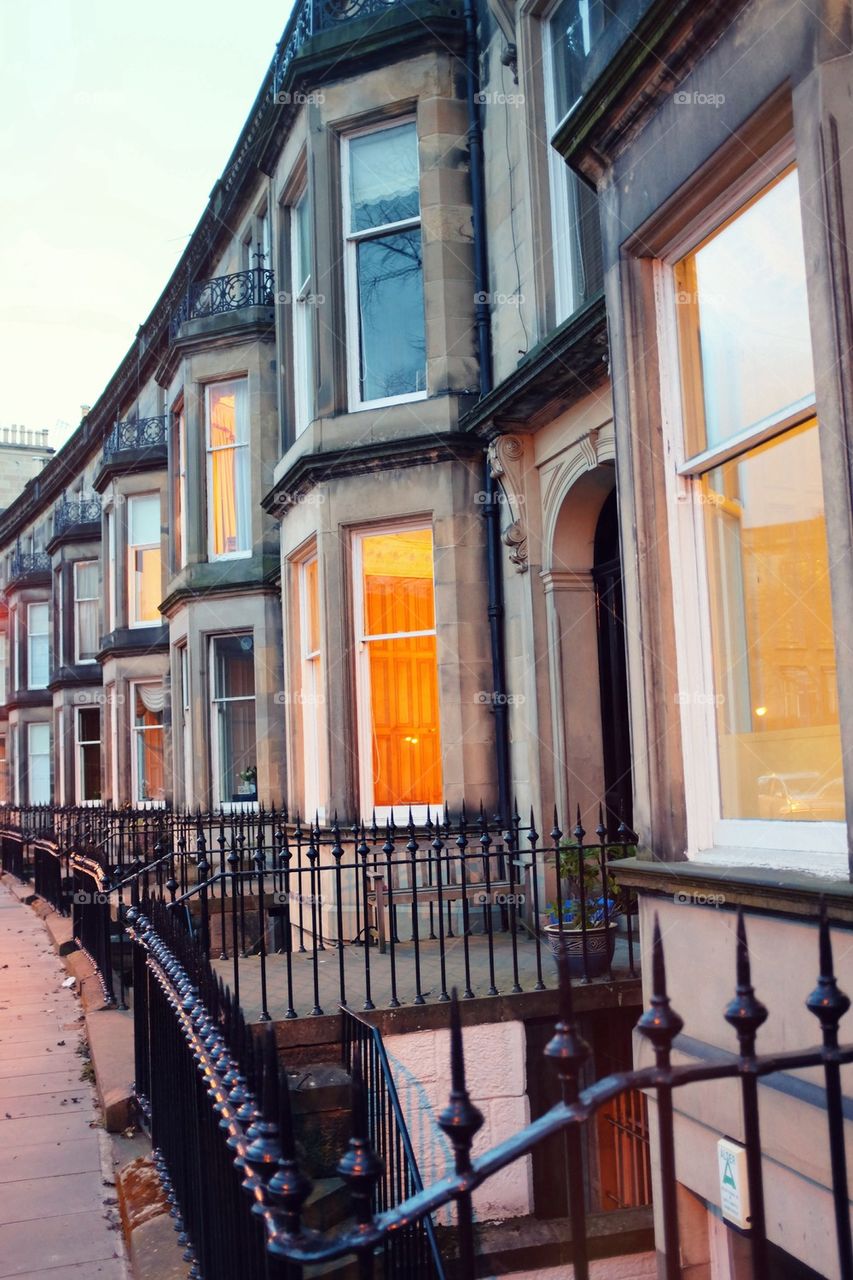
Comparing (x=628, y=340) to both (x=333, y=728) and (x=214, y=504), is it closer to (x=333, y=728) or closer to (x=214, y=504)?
(x=333, y=728)

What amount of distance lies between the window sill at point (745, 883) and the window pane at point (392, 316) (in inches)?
274

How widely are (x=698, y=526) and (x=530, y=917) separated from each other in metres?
5.33

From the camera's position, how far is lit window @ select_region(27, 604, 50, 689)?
108 ft

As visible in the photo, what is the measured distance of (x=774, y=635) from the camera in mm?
4113

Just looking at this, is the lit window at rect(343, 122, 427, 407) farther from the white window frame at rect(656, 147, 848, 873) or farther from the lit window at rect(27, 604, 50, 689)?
the lit window at rect(27, 604, 50, 689)

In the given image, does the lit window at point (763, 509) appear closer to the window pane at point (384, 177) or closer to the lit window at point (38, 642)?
the window pane at point (384, 177)

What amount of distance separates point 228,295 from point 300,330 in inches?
155

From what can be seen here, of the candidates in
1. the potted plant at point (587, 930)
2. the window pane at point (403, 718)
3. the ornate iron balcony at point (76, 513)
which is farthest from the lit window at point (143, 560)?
the potted plant at point (587, 930)

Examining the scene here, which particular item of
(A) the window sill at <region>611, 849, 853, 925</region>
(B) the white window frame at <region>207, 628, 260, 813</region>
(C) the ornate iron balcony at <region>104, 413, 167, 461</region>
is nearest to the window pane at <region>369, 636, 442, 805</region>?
(B) the white window frame at <region>207, 628, 260, 813</region>

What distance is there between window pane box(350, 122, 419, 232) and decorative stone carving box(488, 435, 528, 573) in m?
2.77

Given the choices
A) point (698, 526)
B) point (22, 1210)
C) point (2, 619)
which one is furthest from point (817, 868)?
point (2, 619)

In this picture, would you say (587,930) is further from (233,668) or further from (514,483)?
(233,668)

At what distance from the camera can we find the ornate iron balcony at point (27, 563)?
3262 cm

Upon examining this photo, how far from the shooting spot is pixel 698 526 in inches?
177
